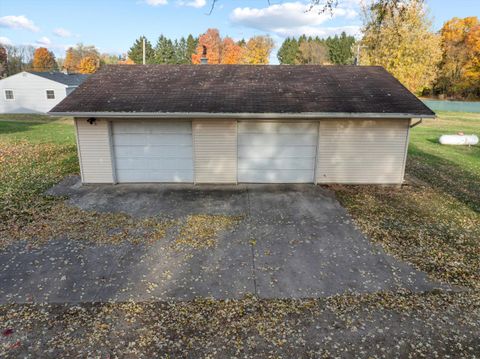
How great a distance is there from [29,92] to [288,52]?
54759 millimetres

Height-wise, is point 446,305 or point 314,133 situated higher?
point 314,133

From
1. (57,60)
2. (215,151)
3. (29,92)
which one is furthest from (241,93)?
(57,60)

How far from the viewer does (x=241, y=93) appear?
10.5m

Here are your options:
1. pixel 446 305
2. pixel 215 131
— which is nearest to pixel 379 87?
pixel 215 131

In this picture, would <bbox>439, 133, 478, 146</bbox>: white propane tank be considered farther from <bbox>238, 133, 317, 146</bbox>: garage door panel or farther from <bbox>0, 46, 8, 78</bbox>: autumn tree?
<bbox>0, 46, 8, 78</bbox>: autumn tree

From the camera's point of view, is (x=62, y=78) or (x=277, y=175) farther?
(x=62, y=78)

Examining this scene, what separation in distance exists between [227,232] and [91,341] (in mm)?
3575

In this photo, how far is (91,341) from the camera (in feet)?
14.0

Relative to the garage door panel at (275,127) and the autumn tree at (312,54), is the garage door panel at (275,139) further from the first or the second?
the autumn tree at (312,54)

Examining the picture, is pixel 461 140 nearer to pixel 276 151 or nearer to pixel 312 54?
pixel 276 151

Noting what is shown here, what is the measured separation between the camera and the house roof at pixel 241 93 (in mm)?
9453

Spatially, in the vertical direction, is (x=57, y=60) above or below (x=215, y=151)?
above

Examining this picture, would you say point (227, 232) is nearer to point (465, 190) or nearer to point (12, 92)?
point (465, 190)

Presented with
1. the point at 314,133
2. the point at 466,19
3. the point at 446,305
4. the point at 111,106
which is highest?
the point at 466,19
